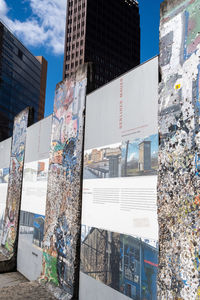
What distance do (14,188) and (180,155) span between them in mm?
6063

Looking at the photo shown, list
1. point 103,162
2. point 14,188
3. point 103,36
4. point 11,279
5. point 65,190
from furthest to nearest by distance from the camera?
point 103,36 < point 14,188 < point 11,279 < point 65,190 < point 103,162

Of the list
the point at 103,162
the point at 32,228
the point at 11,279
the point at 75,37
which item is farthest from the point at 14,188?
the point at 75,37

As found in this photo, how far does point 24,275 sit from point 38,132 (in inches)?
140

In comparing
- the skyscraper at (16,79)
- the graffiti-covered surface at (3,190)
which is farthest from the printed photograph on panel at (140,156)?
the skyscraper at (16,79)

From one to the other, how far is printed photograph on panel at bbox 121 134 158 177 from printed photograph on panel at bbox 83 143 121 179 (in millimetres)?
133

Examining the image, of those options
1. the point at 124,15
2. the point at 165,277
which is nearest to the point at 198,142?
the point at 165,277

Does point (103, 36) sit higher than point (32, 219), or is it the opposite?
point (103, 36)

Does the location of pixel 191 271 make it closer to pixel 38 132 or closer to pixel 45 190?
pixel 45 190

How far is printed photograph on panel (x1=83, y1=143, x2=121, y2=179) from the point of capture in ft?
12.1

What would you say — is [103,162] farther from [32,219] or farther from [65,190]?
[32,219]

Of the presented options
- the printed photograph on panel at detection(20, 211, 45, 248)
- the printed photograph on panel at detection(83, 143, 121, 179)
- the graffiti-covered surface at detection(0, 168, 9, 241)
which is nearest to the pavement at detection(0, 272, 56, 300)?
the printed photograph on panel at detection(20, 211, 45, 248)

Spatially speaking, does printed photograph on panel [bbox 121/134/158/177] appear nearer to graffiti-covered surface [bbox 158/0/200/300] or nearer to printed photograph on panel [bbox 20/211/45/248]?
graffiti-covered surface [bbox 158/0/200/300]

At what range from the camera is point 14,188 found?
7.66 meters

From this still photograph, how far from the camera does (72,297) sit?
13.3 ft
